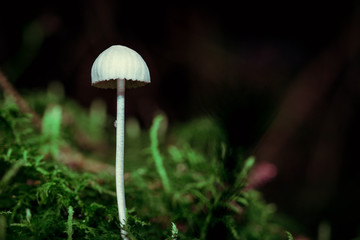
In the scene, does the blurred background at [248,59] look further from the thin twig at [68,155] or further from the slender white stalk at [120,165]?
the slender white stalk at [120,165]

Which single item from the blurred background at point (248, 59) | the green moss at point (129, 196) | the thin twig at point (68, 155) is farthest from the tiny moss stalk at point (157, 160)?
the blurred background at point (248, 59)

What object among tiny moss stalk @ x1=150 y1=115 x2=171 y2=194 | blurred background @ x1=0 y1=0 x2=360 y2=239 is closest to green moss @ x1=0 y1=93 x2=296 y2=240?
tiny moss stalk @ x1=150 y1=115 x2=171 y2=194

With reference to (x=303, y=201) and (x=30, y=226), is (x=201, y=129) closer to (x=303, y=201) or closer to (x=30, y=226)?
(x=30, y=226)

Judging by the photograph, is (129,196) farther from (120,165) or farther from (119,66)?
(119,66)

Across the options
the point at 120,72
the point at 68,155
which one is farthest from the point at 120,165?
the point at 68,155

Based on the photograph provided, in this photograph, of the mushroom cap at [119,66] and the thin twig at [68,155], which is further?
the thin twig at [68,155]

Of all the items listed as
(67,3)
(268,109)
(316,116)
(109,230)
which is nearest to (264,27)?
(316,116)

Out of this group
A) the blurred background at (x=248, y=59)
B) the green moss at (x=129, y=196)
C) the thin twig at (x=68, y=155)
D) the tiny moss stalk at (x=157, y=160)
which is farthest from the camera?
the blurred background at (x=248, y=59)

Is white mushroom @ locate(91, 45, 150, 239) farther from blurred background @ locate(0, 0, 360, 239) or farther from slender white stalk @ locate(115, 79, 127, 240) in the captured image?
blurred background @ locate(0, 0, 360, 239)
